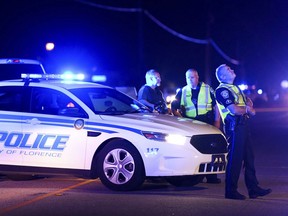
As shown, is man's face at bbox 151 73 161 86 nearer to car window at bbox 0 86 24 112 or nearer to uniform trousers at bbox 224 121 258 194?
car window at bbox 0 86 24 112

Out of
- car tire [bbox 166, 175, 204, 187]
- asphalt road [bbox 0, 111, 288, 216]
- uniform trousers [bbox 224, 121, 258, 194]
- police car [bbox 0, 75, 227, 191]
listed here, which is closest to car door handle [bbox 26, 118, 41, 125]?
police car [bbox 0, 75, 227, 191]

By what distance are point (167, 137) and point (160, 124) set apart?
0.26 meters

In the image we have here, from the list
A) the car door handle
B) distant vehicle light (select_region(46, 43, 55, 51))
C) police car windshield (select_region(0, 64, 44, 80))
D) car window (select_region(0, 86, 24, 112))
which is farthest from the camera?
distant vehicle light (select_region(46, 43, 55, 51))

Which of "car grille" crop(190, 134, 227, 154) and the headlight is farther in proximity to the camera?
"car grille" crop(190, 134, 227, 154)

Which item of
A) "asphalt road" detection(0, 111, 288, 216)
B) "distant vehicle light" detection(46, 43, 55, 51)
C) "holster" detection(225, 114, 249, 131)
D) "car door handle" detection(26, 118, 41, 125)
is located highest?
"distant vehicle light" detection(46, 43, 55, 51)

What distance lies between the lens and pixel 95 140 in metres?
9.55

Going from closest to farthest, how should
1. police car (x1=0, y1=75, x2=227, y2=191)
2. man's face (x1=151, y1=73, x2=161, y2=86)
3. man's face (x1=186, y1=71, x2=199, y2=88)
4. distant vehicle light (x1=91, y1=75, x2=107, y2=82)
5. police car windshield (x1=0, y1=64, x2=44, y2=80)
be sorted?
police car (x1=0, y1=75, x2=227, y2=191), man's face (x1=186, y1=71, x2=199, y2=88), man's face (x1=151, y1=73, x2=161, y2=86), police car windshield (x1=0, y1=64, x2=44, y2=80), distant vehicle light (x1=91, y1=75, x2=107, y2=82)

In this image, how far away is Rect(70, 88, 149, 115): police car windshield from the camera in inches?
397

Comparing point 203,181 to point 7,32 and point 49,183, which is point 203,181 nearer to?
point 49,183

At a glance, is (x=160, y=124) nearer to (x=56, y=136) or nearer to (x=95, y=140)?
(x=95, y=140)

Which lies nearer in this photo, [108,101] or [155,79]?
[108,101]

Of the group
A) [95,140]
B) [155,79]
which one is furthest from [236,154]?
[155,79]

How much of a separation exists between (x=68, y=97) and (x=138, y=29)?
1594cm

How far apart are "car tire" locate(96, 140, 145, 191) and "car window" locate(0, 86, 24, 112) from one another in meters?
1.49
